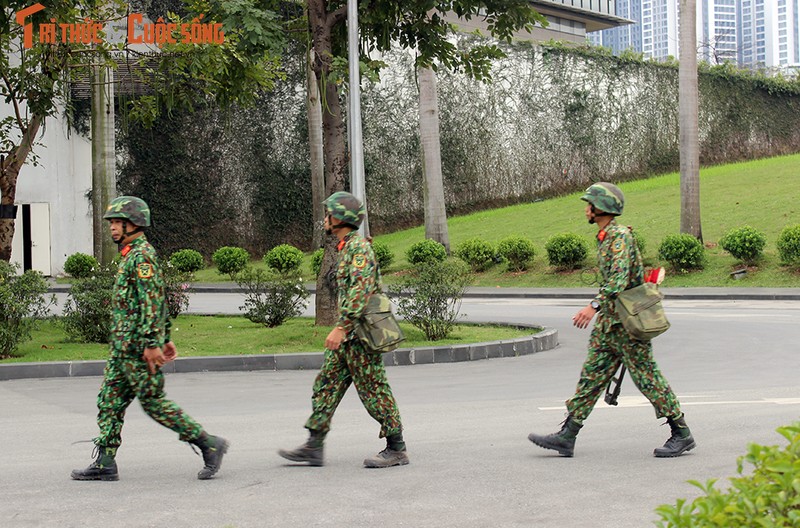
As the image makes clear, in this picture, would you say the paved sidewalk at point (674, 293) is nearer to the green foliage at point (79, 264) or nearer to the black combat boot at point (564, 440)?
the green foliage at point (79, 264)

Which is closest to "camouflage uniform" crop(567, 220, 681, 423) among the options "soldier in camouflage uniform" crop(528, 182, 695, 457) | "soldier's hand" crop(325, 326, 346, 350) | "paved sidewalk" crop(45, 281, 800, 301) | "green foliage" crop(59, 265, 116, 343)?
"soldier in camouflage uniform" crop(528, 182, 695, 457)

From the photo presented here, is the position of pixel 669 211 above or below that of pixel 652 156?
below

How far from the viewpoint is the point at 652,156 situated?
43.2 m

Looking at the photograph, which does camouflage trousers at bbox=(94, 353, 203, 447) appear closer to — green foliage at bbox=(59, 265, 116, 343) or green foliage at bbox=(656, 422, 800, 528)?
green foliage at bbox=(656, 422, 800, 528)

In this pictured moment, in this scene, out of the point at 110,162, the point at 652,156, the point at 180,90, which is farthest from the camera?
the point at 652,156

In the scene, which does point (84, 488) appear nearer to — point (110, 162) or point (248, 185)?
point (110, 162)

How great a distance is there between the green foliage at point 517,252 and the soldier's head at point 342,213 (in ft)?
66.1

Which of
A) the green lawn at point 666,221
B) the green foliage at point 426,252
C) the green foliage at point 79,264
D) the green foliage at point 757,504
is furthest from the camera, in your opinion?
the green foliage at point 79,264

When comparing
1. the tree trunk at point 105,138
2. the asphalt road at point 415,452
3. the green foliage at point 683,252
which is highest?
the tree trunk at point 105,138

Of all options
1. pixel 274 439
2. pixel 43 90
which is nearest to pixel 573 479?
pixel 274 439

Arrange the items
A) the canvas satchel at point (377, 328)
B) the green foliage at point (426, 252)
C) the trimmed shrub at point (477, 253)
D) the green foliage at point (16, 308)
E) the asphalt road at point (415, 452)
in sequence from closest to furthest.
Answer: the asphalt road at point (415, 452)
the canvas satchel at point (377, 328)
the green foliage at point (16, 308)
the green foliage at point (426, 252)
the trimmed shrub at point (477, 253)

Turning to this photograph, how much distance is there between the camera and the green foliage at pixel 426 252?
86.1 ft

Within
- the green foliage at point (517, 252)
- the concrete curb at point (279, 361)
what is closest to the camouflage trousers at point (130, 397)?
the concrete curb at point (279, 361)

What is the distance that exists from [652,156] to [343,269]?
38086mm
